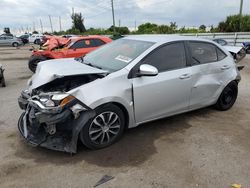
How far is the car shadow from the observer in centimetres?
332

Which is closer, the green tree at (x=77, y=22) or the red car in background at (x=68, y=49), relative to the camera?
the red car in background at (x=68, y=49)

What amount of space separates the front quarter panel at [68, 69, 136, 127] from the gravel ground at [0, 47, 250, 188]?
66 centimetres

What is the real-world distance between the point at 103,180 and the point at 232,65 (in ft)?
11.8

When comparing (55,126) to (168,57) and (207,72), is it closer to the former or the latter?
(168,57)

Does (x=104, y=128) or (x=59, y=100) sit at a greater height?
(x=59, y=100)

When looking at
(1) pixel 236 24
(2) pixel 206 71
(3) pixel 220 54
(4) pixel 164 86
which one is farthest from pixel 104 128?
(1) pixel 236 24

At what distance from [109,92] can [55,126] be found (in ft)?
2.79

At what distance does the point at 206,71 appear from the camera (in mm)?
4496

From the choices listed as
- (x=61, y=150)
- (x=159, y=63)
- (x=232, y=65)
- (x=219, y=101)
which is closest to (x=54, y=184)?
(x=61, y=150)

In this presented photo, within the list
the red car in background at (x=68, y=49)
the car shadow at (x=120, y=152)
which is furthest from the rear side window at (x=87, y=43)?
the car shadow at (x=120, y=152)

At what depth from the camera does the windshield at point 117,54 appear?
12.6 feet

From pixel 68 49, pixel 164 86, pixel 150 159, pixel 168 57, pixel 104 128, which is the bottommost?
pixel 150 159

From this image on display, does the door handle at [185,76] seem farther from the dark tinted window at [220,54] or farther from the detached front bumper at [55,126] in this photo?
the detached front bumper at [55,126]

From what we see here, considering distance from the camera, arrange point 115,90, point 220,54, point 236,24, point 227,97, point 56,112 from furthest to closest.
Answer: point 236,24, point 227,97, point 220,54, point 115,90, point 56,112
